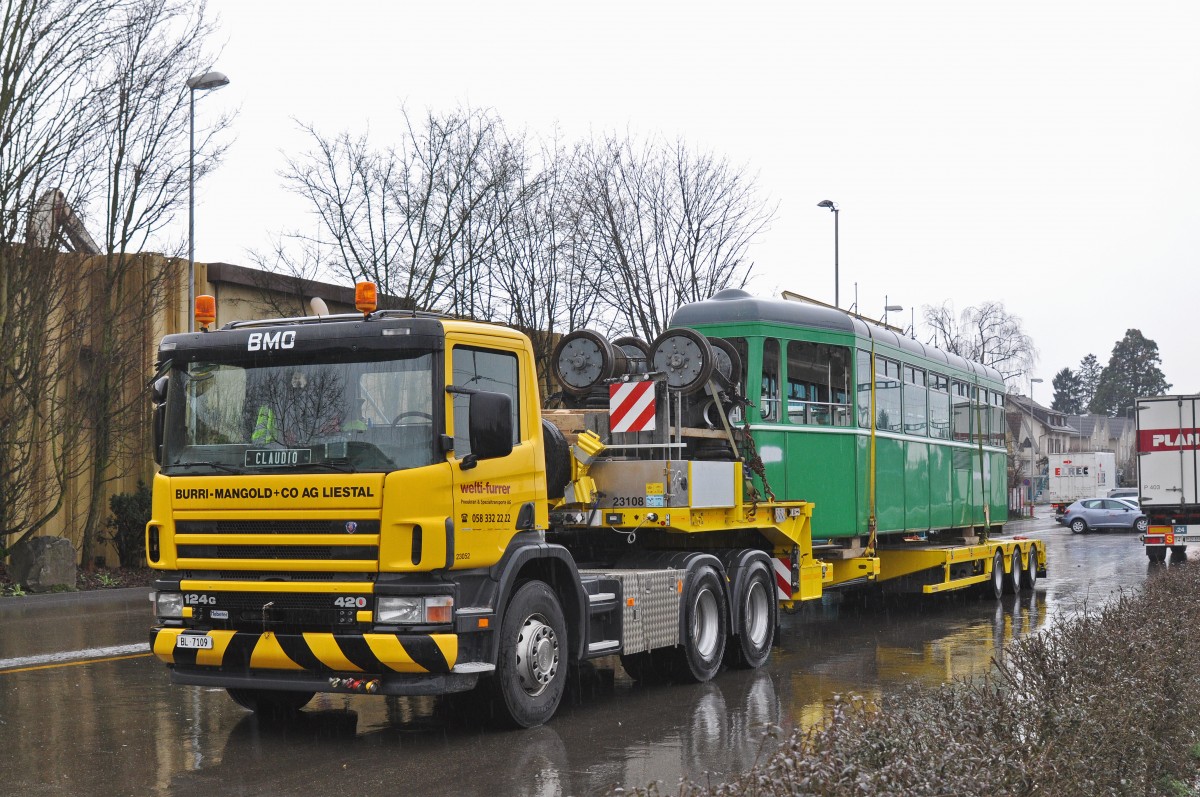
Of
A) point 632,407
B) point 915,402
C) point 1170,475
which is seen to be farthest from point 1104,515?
point 632,407

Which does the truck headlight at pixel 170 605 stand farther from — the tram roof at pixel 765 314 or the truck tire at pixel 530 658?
the tram roof at pixel 765 314

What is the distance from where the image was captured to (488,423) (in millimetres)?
8344

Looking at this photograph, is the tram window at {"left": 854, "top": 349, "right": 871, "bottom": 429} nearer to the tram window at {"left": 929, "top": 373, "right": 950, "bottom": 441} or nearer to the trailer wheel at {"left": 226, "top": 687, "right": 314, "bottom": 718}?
the tram window at {"left": 929, "top": 373, "right": 950, "bottom": 441}

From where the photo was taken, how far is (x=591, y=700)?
417 inches

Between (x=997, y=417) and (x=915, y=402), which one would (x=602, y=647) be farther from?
(x=997, y=417)

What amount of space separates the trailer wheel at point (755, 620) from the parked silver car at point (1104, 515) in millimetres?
42260

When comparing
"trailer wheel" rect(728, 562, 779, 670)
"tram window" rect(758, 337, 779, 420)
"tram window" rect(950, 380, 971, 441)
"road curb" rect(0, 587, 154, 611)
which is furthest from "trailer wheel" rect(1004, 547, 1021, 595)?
"road curb" rect(0, 587, 154, 611)

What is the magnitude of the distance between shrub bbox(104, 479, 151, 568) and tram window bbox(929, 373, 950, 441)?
49.6 ft

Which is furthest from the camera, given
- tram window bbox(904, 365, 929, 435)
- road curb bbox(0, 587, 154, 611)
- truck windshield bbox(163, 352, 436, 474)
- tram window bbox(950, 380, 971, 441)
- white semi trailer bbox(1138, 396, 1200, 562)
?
white semi trailer bbox(1138, 396, 1200, 562)

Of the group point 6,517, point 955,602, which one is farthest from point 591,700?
point 6,517

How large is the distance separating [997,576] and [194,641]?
1427cm

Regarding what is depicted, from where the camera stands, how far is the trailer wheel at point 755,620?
1198cm

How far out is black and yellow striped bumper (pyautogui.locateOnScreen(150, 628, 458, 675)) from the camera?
8047mm

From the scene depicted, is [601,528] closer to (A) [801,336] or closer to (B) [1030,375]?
(A) [801,336]
